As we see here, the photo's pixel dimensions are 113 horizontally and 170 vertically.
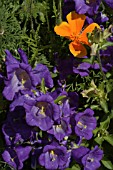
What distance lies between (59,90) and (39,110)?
125 mm

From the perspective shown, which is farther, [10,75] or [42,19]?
[42,19]

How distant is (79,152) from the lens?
2258mm

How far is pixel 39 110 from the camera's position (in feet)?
7.11

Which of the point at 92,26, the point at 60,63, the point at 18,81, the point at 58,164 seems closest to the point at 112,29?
the point at 92,26

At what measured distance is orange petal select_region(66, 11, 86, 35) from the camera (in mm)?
2332

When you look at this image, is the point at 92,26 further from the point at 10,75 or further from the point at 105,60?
the point at 10,75

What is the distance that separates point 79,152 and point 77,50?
1.42 ft

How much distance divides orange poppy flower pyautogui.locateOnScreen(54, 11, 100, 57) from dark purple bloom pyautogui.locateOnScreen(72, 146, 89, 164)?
1.31ft

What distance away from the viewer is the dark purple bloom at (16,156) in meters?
2.29

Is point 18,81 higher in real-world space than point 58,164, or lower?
higher

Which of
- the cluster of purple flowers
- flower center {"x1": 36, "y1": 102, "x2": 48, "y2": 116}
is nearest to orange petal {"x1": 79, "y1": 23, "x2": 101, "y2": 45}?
the cluster of purple flowers

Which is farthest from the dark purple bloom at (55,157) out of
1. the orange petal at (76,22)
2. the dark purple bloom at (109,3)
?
the dark purple bloom at (109,3)

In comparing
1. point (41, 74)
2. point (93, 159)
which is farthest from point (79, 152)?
point (41, 74)

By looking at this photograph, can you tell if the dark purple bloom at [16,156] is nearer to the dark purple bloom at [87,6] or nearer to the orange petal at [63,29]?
the orange petal at [63,29]
